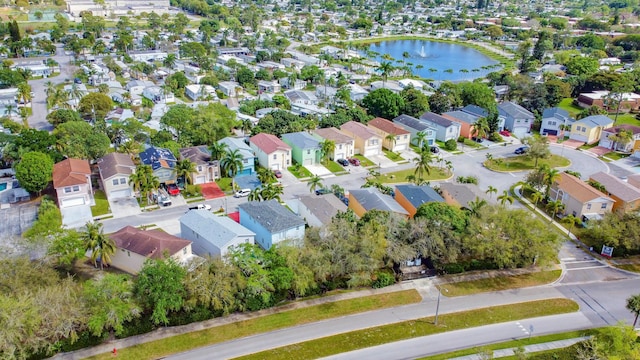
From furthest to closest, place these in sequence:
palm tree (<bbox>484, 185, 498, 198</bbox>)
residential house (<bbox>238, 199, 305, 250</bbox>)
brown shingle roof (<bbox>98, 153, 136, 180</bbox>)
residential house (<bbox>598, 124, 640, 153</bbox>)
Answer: residential house (<bbox>598, 124, 640, 153</bbox>)
palm tree (<bbox>484, 185, 498, 198</bbox>)
brown shingle roof (<bbox>98, 153, 136, 180</bbox>)
residential house (<bbox>238, 199, 305, 250</bbox>)

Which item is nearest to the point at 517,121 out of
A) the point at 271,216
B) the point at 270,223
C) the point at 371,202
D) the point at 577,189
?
the point at 577,189

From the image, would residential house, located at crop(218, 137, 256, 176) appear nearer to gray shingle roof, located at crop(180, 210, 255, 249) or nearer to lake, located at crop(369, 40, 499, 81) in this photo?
gray shingle roof, located at crop(180, 210, 255, 249)

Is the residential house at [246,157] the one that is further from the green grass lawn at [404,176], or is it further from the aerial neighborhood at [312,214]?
the green grass lawn at [404,176]

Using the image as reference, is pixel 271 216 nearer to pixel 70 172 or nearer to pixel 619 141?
pixel 70 172

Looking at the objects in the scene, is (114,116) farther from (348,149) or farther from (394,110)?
(394,110)

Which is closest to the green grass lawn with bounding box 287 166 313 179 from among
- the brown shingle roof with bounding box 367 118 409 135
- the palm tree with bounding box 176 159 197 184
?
the palm tree with bounding box 176 159 197 184

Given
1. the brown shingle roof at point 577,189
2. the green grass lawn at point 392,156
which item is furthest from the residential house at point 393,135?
the brown shingle roof at point 577,189
